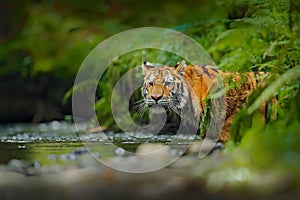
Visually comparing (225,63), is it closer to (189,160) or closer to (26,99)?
(189,160)

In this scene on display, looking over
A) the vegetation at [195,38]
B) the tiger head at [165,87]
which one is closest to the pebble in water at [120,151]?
the tiger head at [165,87]

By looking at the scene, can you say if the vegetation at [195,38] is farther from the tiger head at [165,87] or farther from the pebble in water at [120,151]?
the pebble in water at [120,151]

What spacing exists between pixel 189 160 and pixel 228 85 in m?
0.26

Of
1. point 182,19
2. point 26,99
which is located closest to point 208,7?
point 182,19

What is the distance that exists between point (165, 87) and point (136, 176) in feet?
1.53

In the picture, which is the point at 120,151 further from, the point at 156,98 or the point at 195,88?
the point at 195,88

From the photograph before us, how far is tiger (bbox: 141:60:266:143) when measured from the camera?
1466mm

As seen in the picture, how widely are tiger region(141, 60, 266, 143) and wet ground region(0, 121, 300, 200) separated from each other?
0.35 feet

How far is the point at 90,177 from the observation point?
1.06m

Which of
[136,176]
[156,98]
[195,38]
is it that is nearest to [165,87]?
[156,98]

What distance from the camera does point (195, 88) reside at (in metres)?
1.55

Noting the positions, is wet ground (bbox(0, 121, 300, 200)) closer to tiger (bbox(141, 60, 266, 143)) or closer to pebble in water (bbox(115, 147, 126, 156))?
pebble in water (bbox(115, 147, 126, 156))

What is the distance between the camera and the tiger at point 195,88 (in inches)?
57.7

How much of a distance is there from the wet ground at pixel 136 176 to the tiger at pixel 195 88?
0.11 meters
